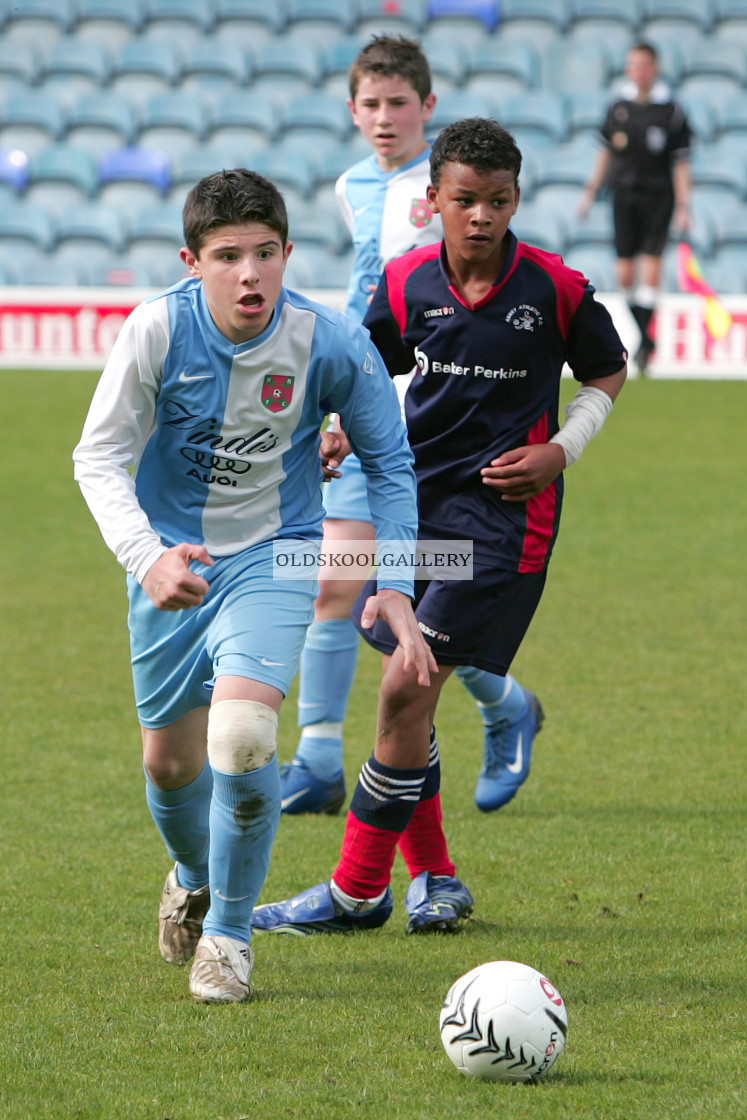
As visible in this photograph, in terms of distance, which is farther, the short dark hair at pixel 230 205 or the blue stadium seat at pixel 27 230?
the blue stadium seat at pixel 27 230

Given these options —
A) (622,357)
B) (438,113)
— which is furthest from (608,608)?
(438,113)

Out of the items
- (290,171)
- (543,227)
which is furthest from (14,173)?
(543,227)

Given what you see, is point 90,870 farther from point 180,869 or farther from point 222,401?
point 222,401

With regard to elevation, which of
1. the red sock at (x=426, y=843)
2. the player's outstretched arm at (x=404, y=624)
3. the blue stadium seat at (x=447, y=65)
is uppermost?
the blue stadium seat at (x=447, y=65)

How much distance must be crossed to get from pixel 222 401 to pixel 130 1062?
1333 millimetres

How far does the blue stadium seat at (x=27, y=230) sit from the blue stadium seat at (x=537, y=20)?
19.4 ft

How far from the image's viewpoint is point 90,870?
13.3 feet

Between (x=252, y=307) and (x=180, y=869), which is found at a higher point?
(x=252, y=307)

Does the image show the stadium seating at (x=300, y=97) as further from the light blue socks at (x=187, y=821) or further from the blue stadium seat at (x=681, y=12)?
the light blue socks at (x=187, y=821)

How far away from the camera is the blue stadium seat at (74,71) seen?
1798cm

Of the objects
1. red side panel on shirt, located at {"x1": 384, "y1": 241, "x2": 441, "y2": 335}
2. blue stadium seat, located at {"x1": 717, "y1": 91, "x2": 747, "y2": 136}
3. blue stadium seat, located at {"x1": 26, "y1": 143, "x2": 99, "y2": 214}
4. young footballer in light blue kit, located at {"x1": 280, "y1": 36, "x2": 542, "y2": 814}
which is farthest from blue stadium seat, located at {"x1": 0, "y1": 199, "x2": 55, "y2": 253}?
red side panel on shirt, located at {"x1": 384, "y1": 241, "x2": 441, "y2": 335}

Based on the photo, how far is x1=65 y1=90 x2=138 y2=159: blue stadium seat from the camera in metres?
17.3

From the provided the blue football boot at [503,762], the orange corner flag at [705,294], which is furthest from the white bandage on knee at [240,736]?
the orange corner flag at [705,294]

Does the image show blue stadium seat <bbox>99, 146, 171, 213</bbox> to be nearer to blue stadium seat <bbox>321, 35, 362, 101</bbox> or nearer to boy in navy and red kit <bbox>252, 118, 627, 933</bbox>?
blue stadium seat <bbox>321, 35, 362, 101</bbox>
